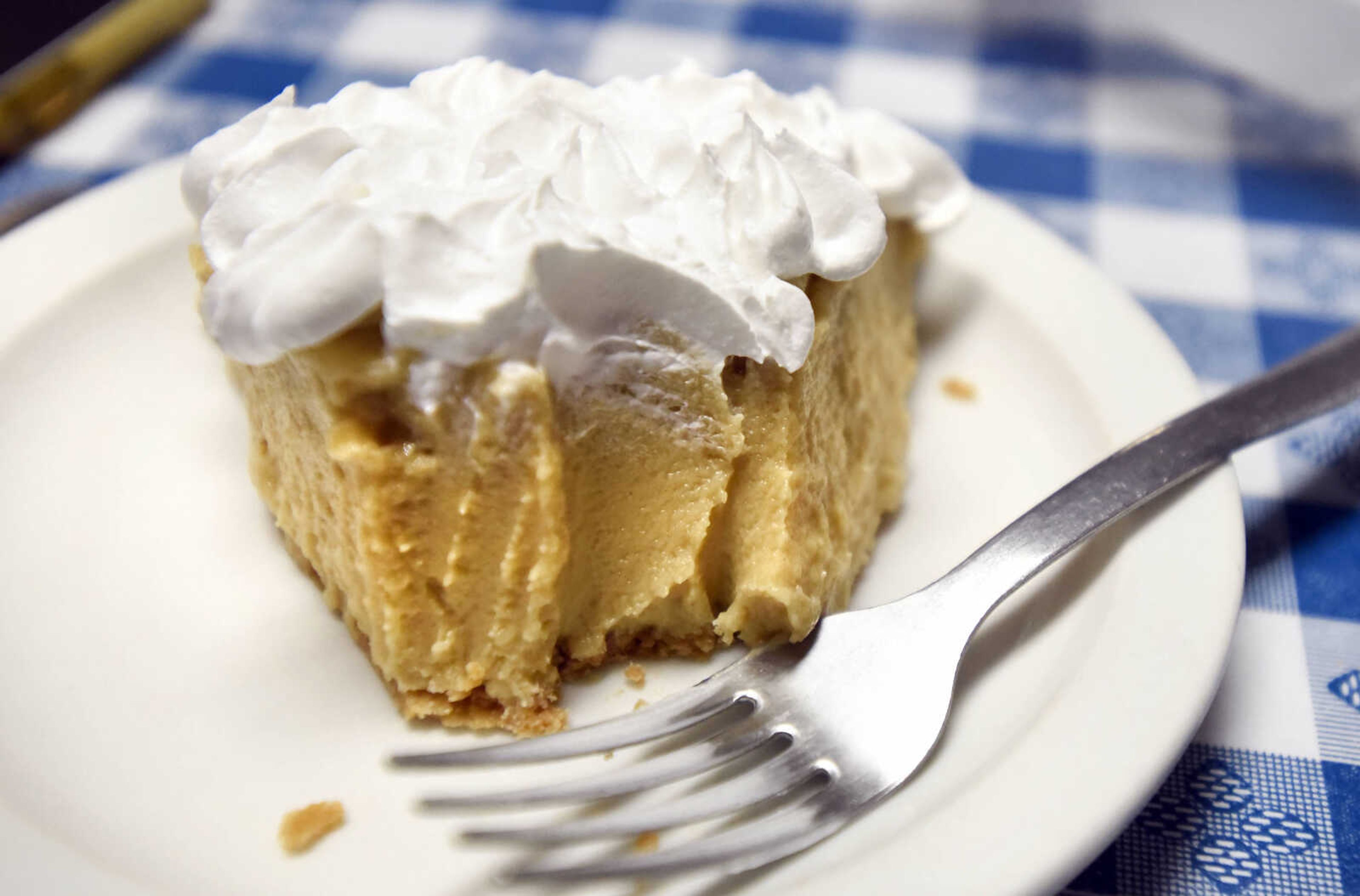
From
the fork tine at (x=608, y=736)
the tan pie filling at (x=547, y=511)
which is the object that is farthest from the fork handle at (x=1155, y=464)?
the fork tine at (x=608, y=736)

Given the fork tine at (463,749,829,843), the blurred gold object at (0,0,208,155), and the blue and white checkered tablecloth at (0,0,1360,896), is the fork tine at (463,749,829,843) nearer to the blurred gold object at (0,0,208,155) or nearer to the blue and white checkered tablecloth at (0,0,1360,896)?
the blue and white checkered tablecloth at (0,0,1360,896)

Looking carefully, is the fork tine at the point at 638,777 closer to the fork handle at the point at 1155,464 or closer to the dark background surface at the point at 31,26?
the fork handle at the point at 1155,464

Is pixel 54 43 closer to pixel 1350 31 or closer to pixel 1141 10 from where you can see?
pixel 1141 10

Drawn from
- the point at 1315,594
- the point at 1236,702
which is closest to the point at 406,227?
the point at 1236,702

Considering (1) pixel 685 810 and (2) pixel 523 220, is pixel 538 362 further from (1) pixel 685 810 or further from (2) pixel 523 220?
(1) pixel 685 810

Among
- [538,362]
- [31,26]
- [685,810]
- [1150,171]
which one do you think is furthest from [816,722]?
[31,26]
